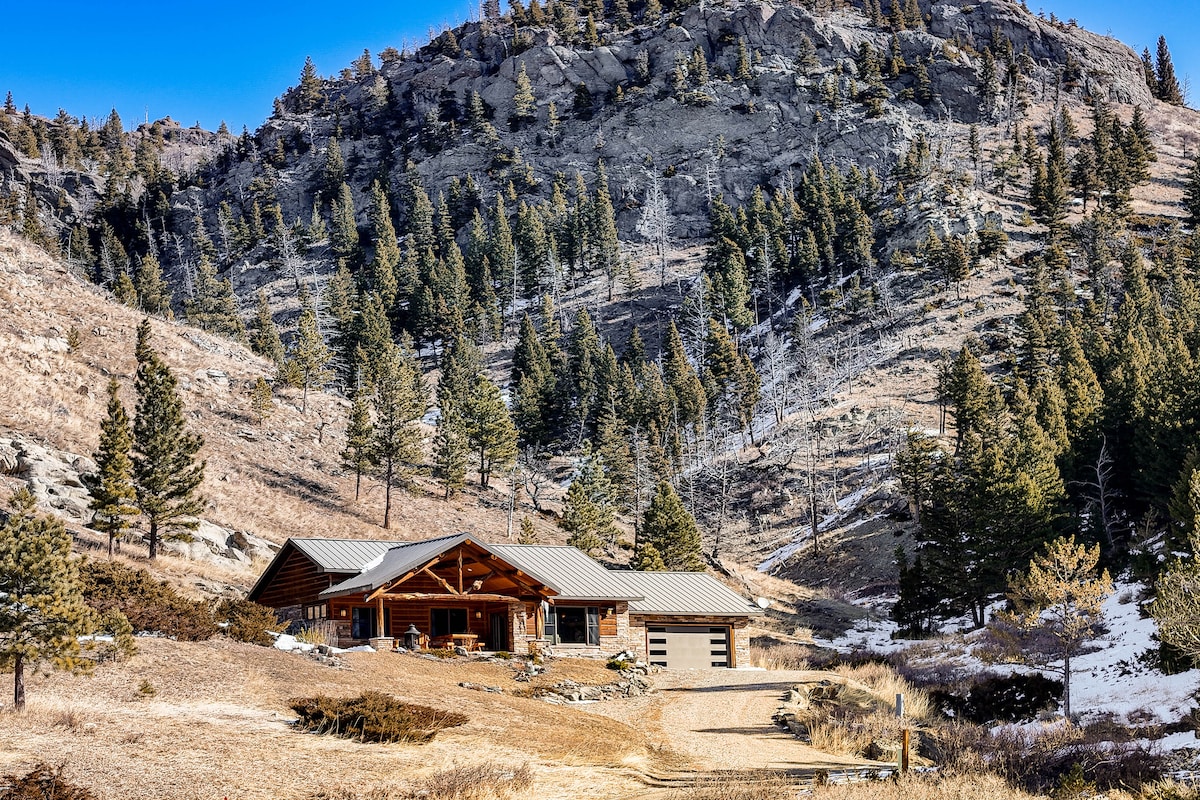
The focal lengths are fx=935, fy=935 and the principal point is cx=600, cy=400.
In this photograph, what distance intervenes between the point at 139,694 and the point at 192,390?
56084 millimetres

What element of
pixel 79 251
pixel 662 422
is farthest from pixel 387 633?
pixel 79 251

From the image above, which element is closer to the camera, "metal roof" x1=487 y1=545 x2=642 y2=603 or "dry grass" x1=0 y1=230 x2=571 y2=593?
"metal roof" x1=487 y1=545 x2=642 y2=603

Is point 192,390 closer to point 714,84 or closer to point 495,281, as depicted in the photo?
point 495,281

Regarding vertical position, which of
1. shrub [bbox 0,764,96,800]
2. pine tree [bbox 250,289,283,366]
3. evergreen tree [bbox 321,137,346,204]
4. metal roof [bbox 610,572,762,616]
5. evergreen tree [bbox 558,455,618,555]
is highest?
evergreen tree [bbox 321,137,346,204]

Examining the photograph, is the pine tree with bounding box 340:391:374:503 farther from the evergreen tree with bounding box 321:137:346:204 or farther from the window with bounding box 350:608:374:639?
the evergreen tree with bounding box 321:137:346:204

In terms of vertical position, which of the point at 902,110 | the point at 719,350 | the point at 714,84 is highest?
the point at 714,84

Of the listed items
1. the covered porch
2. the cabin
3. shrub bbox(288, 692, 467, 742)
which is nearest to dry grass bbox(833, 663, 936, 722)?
the cabin

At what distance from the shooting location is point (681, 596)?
4288 cm

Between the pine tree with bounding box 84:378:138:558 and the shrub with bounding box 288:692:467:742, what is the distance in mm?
23413

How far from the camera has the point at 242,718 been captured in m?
18.6

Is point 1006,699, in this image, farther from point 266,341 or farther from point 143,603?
point 266,341

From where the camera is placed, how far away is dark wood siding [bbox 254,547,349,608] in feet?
127

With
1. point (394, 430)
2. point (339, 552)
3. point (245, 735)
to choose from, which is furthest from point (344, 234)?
point (245, 735)

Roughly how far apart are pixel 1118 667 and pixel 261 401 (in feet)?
188
